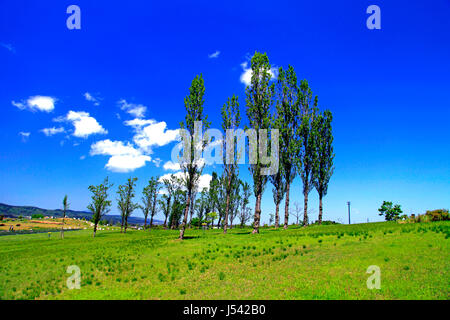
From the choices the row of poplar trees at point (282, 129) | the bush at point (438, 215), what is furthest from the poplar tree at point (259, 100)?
the bush at point (438, 215)

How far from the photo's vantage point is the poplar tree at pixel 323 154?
3906 cm

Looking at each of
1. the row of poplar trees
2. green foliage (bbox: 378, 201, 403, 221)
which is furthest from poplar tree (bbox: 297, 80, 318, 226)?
green foliage (bbox: 378, 201, 403, 221)

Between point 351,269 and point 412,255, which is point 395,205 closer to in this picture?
point 412,255

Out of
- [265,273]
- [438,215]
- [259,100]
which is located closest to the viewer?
[265,273]

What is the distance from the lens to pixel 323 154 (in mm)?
40031

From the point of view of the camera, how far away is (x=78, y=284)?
497 inches

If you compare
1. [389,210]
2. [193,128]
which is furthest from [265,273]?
[389,210]

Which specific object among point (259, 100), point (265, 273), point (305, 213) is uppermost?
point (259, 100)

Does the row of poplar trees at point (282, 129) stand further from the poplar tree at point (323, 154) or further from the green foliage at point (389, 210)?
the green foliage at point (389, 210)

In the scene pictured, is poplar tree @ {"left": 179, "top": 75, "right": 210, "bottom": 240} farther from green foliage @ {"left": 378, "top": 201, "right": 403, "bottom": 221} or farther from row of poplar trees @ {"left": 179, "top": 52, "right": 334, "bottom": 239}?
green foliage @ {"left": 378, "top": 201, "right": 403, "bottom": 221}

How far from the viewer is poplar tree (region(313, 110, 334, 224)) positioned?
39.1m

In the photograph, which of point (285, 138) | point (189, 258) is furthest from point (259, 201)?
point (189, 258)

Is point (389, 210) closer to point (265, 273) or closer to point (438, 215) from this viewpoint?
point (438, 215)
